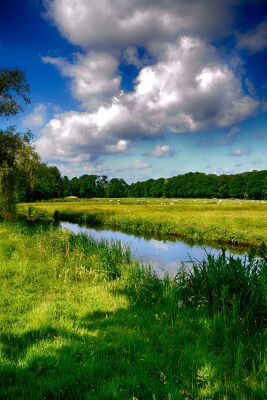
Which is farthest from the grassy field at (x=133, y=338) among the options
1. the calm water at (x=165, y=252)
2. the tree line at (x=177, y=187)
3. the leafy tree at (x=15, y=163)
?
the tree line at (x=177, y=187)

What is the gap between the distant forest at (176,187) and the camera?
142125 mm

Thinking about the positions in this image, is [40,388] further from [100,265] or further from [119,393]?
[100,265]

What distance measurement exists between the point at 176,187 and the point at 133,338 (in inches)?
6997

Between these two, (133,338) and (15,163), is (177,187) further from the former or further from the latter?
(133,338)

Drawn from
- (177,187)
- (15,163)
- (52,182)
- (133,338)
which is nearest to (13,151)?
(15,163)

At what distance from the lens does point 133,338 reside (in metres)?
6.02

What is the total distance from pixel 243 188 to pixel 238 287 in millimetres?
149480

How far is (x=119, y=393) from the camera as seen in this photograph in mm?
4305

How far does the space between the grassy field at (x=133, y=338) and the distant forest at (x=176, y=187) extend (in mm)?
105242

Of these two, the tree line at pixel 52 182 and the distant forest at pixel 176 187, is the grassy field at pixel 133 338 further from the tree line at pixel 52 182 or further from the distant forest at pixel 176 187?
the distant forest at pixel 176 187

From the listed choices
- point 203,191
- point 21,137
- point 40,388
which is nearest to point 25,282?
point 40,388

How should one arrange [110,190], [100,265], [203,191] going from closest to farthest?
[100,265]
[203,191]
[110,190]

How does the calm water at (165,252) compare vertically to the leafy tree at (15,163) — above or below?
below

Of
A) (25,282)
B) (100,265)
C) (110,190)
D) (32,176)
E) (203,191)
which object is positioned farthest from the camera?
(110,190)
